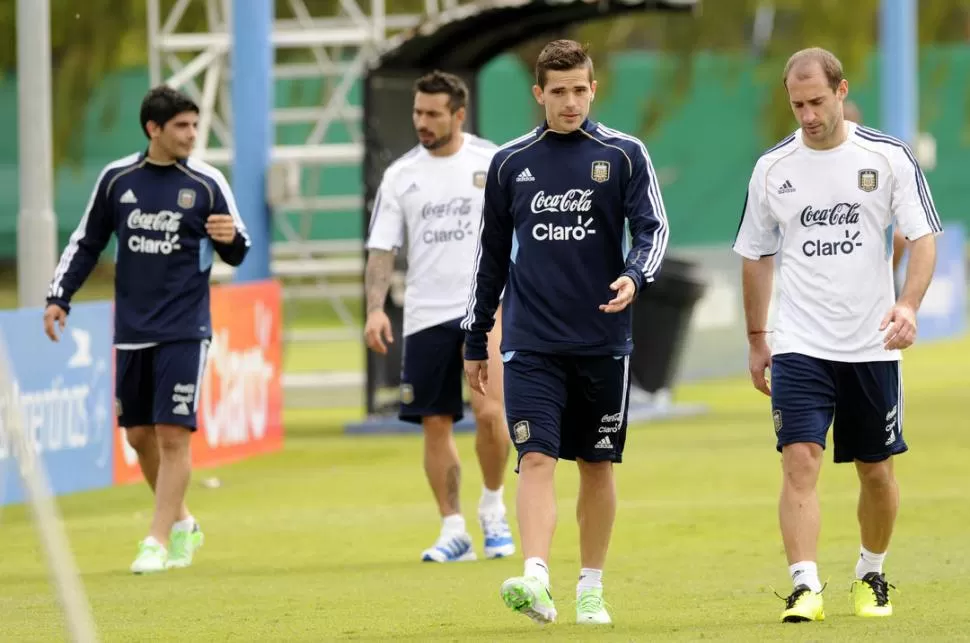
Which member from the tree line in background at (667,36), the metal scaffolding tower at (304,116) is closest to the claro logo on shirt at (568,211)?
the metal scaffolding tower at (304,116)

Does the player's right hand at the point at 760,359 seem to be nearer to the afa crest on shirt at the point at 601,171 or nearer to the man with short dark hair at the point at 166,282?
the afa crest on shirt at the point at 601,171

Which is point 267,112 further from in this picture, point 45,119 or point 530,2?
point 45,119

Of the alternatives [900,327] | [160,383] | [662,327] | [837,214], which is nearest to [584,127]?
[837,214]

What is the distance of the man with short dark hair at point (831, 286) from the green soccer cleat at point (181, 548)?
3.37 metres

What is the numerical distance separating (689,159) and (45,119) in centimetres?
2778

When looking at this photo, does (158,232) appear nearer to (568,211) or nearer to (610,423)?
(568,211)

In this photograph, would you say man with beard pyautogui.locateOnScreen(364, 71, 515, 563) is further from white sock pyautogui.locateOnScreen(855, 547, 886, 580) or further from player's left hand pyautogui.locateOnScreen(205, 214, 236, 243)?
white sock pyautogui.locateOnScreen(855, 547, 886, 580)

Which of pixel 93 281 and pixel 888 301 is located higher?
pixel 888 301

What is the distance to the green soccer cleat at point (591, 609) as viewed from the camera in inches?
286

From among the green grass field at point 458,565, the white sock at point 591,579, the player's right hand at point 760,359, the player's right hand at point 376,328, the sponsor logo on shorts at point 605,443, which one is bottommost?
the green grass field at point 458,565

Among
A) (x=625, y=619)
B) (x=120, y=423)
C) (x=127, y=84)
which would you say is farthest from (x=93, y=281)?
(x=625, y=619)

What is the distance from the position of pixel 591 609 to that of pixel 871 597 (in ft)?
3.35

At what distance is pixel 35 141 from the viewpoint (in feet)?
42.0

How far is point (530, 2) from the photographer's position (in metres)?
16.5
